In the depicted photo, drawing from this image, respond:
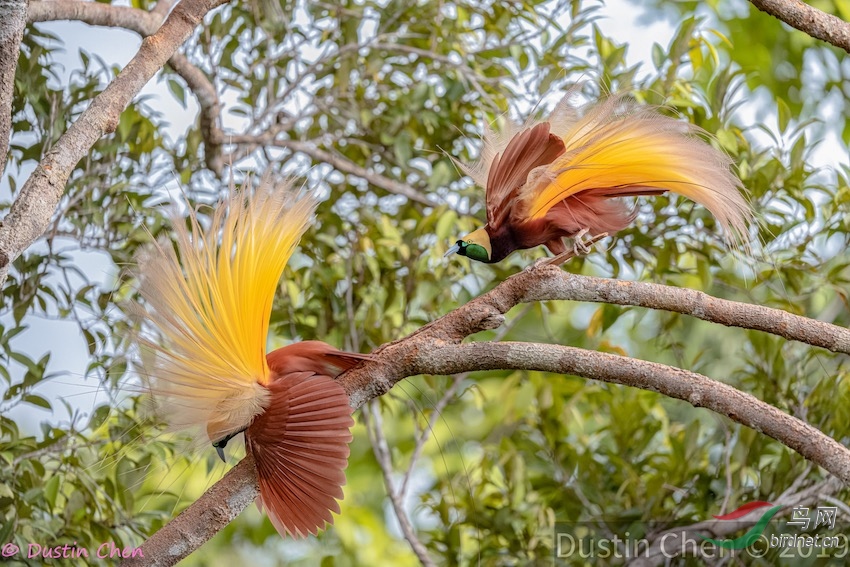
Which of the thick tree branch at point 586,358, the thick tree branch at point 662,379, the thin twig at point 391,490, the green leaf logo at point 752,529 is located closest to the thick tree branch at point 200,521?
the thick tree branch at point 586,358

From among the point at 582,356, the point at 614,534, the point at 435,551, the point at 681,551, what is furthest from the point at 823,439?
the point at 435,551

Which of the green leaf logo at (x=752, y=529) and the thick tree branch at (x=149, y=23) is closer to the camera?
the thick tree branch at (x=149, y=23)

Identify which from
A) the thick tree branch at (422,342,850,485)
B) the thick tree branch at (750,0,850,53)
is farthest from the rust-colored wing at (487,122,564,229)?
the thick tree branch at (750,0,850,53)

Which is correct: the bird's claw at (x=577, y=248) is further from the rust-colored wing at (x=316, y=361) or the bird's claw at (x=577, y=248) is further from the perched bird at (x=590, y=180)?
the rust-colored wing at (x=316, y=361)

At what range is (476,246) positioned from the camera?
0.79m

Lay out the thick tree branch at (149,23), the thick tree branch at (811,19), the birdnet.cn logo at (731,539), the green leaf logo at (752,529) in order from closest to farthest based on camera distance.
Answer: the thick tree branch at (811,19), the thick tree branch at (149,23), the green leaf logo at (752,529), the birdnet.cn logo at (731,539)

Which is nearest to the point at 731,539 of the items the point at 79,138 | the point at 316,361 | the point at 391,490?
the point at 391,490

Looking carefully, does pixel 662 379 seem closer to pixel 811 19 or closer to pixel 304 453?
pixel 304 453

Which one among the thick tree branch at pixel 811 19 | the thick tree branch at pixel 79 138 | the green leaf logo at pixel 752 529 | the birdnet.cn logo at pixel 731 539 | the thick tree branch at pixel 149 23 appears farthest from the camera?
the birdnet.cn logo at pixel 731 539

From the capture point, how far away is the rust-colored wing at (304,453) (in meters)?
0.72

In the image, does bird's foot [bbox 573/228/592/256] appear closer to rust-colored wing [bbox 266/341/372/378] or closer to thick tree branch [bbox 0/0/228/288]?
rust-colored wing [bbox 266/341/372/378]

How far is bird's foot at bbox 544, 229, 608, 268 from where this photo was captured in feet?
2.45

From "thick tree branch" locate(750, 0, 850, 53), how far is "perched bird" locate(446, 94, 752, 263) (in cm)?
17

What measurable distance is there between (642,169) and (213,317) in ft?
1.33
